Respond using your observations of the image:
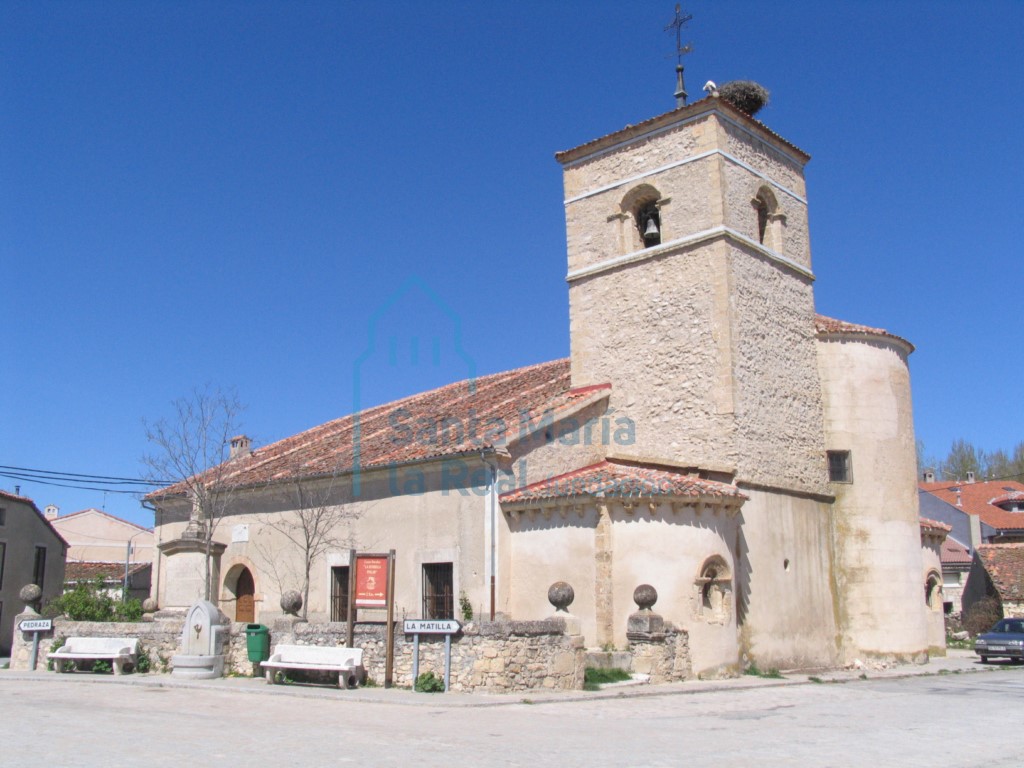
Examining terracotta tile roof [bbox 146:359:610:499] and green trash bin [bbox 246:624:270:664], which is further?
terracotta tile roof [bbox 146:359:610:499]

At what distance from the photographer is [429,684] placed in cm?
1469

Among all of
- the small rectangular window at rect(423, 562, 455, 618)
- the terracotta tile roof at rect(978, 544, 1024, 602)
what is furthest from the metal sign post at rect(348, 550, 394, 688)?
the terracotta tile roof at rect(978, 544, 1024, 602)

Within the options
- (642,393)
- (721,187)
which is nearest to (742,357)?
(642,393)

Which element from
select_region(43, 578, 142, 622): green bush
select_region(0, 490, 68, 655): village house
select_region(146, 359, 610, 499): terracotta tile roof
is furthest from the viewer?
select_region(0, 490, 68, 655): village house

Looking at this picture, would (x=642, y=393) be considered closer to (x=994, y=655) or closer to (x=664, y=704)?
(x=664, y=704)

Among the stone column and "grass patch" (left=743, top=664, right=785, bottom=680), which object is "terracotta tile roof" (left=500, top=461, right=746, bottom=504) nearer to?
the stone column

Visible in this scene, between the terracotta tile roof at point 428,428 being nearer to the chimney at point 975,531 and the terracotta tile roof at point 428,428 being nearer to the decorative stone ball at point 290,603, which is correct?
the decorative stone ball at point 290,603

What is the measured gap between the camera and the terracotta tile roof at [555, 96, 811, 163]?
21469 mm

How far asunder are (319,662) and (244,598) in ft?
33.6

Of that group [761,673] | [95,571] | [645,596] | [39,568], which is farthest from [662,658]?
[95,571]

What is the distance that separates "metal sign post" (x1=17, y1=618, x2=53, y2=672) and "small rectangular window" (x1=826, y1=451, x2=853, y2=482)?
17.9 meters

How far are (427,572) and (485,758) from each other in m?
11.5

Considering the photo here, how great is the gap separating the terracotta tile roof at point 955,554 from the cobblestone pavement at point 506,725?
26.9 m

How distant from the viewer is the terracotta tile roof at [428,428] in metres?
20.4
